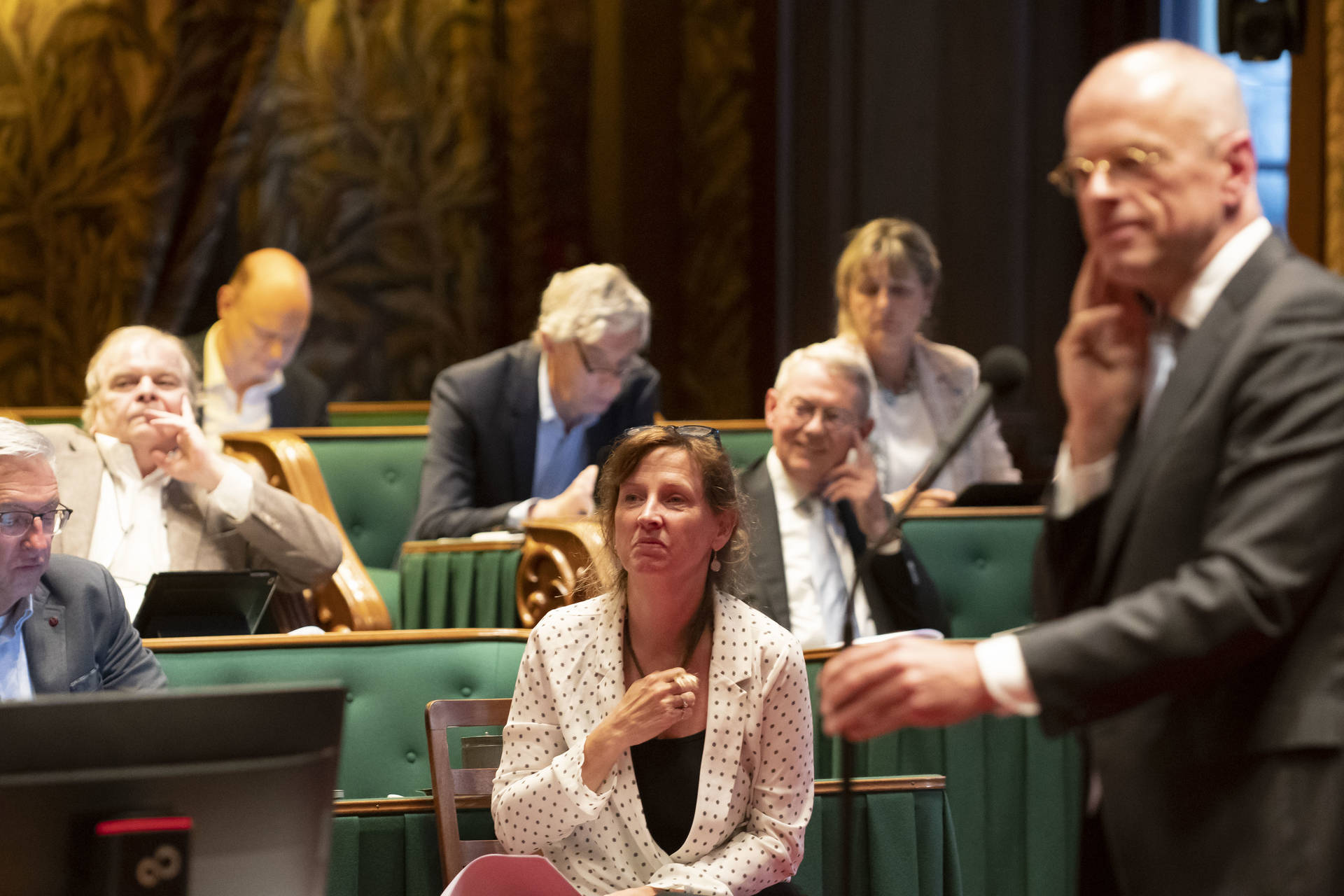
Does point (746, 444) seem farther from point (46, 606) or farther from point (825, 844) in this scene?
point (46, 606)

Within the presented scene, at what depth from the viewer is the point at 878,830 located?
2.59m

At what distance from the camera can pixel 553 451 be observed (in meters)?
4.55

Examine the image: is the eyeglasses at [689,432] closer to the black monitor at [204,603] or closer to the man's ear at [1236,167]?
the black monitor at [204,603]

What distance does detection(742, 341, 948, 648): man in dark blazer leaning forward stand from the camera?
3.55m

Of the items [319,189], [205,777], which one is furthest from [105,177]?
[205,777]

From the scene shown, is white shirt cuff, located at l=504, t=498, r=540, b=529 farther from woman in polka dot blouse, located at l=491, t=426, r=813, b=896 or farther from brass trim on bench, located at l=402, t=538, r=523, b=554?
woman in polka dot blouse, located at l=491, t=426, r=813, b=896

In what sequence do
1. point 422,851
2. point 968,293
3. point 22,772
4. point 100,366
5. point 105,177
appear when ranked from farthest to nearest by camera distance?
1. point 105,177
2. point 968,293
3. point 100,366
4. point 422,851
5. point 22,772

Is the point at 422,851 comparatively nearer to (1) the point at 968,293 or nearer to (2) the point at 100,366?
(2) the point at 100,366

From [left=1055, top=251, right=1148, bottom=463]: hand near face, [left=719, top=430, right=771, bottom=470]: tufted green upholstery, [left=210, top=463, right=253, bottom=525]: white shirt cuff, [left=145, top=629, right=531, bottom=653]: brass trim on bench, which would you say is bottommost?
[left=719, top=430, right=771, bottom=470]: tufted green upholstery

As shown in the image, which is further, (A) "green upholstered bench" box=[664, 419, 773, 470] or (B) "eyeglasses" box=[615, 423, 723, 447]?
(A) "green upholstered bench" box=[664, 419, 773, 470]

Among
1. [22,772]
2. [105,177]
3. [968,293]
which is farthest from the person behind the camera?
[105,177]

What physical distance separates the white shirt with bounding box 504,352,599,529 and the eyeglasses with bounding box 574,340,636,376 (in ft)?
0.43

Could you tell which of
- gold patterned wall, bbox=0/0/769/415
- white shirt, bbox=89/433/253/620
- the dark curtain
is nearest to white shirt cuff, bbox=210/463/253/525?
white shirt, bbox=89/433/253/620

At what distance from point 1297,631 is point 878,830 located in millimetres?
1284
